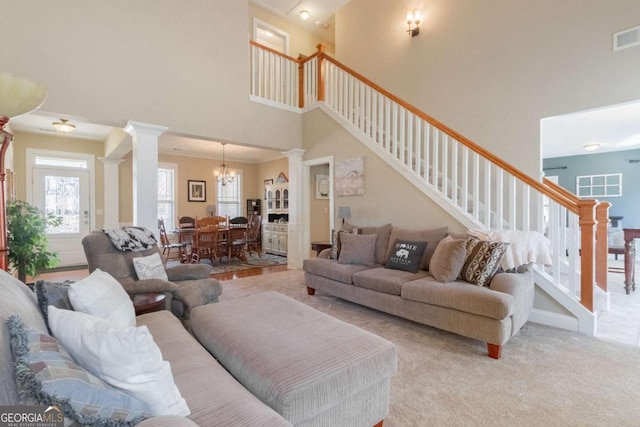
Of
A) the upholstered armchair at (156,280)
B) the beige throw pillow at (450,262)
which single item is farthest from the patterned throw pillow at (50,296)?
the beige throw pillow at (450,262)

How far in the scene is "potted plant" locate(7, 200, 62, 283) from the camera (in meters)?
2.94

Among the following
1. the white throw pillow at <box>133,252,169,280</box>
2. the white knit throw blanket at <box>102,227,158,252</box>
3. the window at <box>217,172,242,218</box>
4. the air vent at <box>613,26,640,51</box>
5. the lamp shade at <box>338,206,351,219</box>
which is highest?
the air vent at <box>613,26,640,51</box>

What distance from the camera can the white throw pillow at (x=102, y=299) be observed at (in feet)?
4.16

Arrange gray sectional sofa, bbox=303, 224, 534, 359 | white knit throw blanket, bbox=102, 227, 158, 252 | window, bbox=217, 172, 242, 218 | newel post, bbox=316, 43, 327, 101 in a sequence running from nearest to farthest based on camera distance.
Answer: gray sectional sofa, bbox=303, 224, 534, 359, white knit throw blanket, bbox=102, 227, 158, 252, newel post, bbox=316, 43, 327, 101, window, bbox=217, 172, 242, 218

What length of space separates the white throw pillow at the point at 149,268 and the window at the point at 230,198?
5.78 meters

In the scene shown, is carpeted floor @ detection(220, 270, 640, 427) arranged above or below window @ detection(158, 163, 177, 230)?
below

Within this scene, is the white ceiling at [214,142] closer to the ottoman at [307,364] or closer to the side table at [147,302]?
the side table at [147,302]

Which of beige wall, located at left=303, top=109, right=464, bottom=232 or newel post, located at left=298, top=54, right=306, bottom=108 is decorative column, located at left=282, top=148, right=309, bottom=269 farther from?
newel post, located at left=298, top=54, right=306, bottom=108

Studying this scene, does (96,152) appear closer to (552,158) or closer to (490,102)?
(490,102)

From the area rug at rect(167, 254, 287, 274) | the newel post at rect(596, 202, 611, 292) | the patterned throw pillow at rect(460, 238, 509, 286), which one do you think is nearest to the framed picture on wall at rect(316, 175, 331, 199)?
the area rug at rect(167, 254, 287, 274)

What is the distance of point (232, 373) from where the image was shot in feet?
4.76

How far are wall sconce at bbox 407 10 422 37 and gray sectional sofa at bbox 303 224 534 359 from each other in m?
3.56

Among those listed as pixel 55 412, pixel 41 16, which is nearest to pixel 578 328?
pixel 55 412

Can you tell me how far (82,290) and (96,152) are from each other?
6.60m
